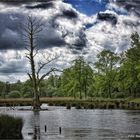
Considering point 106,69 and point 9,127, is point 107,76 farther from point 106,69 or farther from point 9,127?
point 9,127

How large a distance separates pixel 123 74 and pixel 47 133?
78.6 m

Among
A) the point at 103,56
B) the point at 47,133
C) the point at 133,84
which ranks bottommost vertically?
the point at 47,133

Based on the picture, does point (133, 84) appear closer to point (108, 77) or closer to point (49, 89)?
point (108, 77)

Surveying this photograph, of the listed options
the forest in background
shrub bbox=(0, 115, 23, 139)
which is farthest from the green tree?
shrub bbox=(0, 115, 23, 139)

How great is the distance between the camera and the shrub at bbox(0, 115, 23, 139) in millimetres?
36438

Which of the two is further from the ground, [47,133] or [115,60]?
[115,60]

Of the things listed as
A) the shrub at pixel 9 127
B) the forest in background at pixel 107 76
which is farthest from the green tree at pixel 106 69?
the shrub at pixel 9 127

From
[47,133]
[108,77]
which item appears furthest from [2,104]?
[47,133]

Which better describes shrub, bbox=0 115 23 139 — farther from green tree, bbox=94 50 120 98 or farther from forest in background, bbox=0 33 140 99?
green tree, bbox=94 50 120 98

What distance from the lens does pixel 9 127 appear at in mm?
36969

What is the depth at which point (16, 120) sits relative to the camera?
37.5 meters

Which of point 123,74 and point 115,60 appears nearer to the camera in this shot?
point 123,74

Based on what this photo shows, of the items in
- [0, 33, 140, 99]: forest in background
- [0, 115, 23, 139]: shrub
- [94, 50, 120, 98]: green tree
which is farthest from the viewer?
[94, 50, 120, 98]: green tree

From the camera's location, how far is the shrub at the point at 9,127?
3644 centimetres
